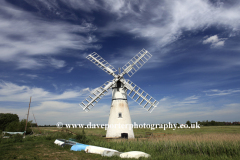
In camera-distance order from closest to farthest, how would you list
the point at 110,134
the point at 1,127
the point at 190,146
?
the point at 190,146
the point at 110,134
the point at 1,127

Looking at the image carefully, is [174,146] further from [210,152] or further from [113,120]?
[113,120]

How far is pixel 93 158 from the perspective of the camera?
31.3 feet

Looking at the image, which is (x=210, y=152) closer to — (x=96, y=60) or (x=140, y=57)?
(x=140, y=57)

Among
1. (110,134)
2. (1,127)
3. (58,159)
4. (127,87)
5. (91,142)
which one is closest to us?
(58,159)

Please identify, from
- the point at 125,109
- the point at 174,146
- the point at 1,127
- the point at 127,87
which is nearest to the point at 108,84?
the point at 127,87

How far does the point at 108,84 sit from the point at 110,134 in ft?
22.2

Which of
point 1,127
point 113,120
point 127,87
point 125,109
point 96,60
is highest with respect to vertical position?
point 96,60

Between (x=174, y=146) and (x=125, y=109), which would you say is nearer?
(x=174, y=146)

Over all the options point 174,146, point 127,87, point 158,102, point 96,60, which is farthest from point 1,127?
point 174,146

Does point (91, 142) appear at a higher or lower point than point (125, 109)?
lower

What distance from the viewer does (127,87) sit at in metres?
22.6

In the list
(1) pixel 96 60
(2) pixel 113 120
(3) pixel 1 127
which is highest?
(1) pixel 96 60

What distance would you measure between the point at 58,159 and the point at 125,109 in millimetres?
13261

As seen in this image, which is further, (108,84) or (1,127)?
(1,127)
